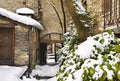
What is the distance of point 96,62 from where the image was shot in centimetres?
361

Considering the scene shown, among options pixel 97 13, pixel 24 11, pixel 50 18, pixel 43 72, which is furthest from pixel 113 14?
pixel 50 18

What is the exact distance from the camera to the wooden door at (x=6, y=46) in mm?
15000

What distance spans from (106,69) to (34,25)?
389 inches

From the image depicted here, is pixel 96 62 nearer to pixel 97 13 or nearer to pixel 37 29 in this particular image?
pixel 97 13

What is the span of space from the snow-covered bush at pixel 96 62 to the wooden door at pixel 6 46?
11.1 metres

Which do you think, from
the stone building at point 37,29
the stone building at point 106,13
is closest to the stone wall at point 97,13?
the stone building at point 106,13

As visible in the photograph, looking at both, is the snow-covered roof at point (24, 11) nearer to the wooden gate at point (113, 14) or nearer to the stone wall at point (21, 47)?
the stone wall at point (21, 47)

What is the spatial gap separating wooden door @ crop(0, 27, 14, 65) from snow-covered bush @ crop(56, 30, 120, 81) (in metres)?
11.1

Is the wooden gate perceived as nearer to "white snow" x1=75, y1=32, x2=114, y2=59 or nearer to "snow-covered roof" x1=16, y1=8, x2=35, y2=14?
"white snow" x1=75, y1=32, x2=114, y2=59

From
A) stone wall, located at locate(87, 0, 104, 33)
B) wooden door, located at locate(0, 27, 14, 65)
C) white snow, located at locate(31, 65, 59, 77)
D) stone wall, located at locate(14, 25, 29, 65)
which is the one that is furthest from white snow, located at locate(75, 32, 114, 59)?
stone wall, located at locate(14, 25, 29, 65)

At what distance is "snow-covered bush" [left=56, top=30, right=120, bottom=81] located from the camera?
3.39 metres

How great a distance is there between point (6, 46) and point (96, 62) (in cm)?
1194

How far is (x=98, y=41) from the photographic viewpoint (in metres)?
4.05

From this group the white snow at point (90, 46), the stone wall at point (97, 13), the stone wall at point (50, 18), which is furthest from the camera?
the stone wall at point (50, 18)
